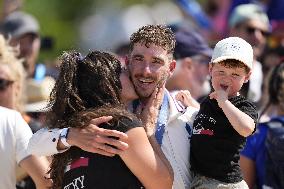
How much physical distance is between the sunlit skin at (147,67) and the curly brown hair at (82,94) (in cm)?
18

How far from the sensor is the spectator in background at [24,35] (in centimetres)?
859

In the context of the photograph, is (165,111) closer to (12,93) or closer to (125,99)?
(125,99)

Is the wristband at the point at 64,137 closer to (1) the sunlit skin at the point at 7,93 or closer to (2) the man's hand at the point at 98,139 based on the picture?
(2) the man's hand at the point at 98,139

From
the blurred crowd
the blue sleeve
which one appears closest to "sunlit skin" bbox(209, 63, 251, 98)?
the blurred crowd

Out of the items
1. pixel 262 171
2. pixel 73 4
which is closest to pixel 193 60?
pixel 262 171

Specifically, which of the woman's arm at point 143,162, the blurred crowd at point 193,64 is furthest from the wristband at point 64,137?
the blurred crowd at point 193,64

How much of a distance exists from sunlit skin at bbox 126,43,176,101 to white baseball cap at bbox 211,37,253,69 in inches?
14.7

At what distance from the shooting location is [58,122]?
5.05 meters

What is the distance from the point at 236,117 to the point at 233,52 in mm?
378

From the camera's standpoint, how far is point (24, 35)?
8.84 m

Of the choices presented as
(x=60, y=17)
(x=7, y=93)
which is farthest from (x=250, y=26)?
(x=60, y=17)

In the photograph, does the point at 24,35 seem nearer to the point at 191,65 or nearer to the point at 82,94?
the point at 191,65

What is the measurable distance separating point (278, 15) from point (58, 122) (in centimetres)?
586

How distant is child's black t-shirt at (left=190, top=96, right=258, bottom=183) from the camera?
4.96m
